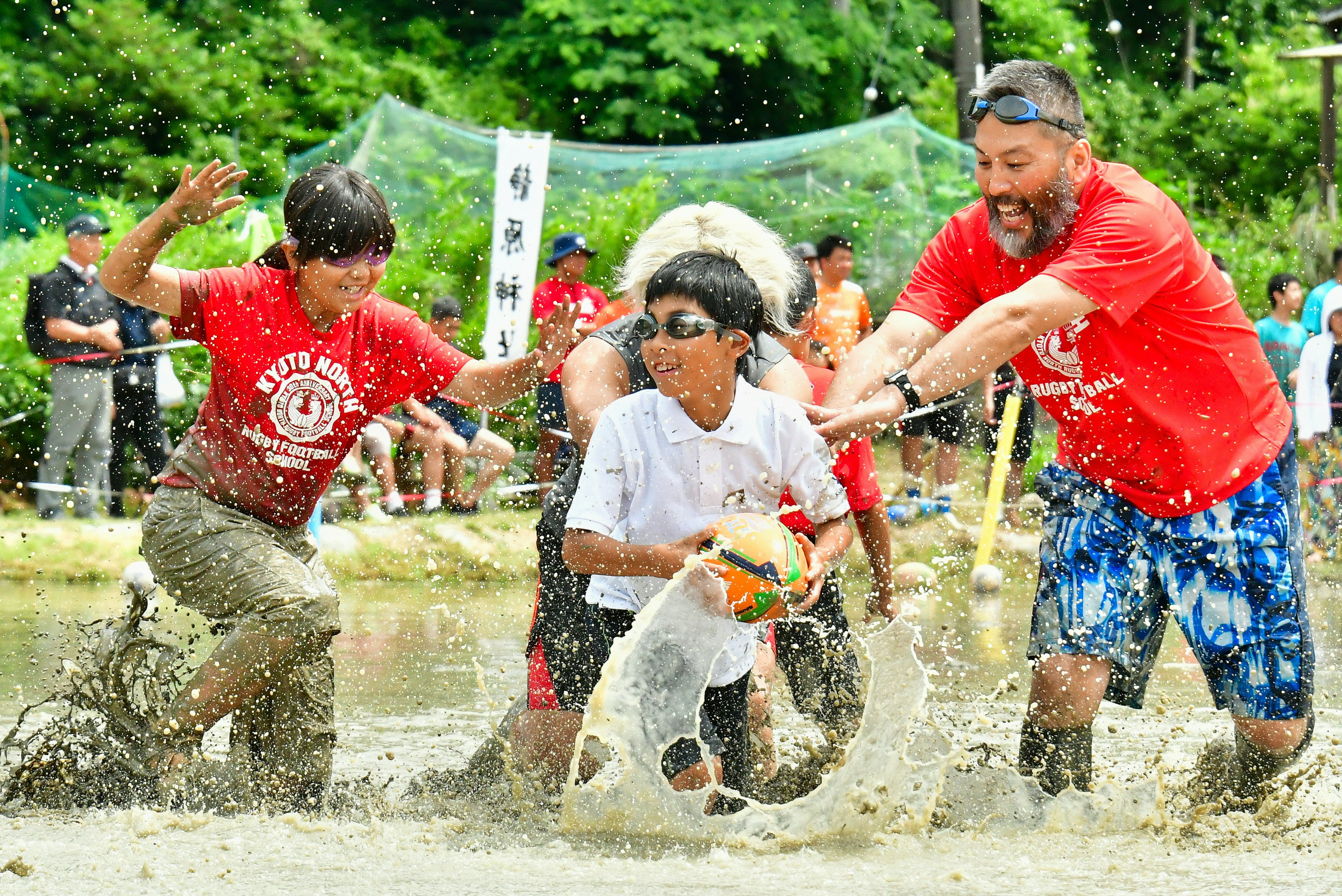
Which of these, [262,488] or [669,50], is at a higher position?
[669,50]

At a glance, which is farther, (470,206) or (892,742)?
(470,206)

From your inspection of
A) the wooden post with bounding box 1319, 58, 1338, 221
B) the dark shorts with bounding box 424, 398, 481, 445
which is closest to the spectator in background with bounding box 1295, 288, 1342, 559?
the dark shorts with bounding box 424, 398, 481, 445

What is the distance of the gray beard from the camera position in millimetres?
4008

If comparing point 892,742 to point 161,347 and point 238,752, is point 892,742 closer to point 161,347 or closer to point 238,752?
point 238,752

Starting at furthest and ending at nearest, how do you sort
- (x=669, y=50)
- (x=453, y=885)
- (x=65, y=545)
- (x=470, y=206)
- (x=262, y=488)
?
(x=669, y=50)
(x=470, y=206)
(x=65, y=545)
(x=262, y=488)
(x=453, y=885)

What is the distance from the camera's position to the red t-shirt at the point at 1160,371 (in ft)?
12.9

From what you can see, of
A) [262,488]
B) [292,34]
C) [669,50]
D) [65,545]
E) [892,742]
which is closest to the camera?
[892,742]

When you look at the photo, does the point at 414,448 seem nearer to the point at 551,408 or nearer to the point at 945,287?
the point at 551,408

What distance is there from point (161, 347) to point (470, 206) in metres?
4.28

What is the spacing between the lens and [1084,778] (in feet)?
13.6

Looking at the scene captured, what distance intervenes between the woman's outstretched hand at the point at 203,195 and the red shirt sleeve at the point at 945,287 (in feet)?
6.02

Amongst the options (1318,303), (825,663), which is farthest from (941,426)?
(825,663)

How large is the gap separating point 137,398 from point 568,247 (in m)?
3.12

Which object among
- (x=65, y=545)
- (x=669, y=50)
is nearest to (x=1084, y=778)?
(x=65, y=545)
